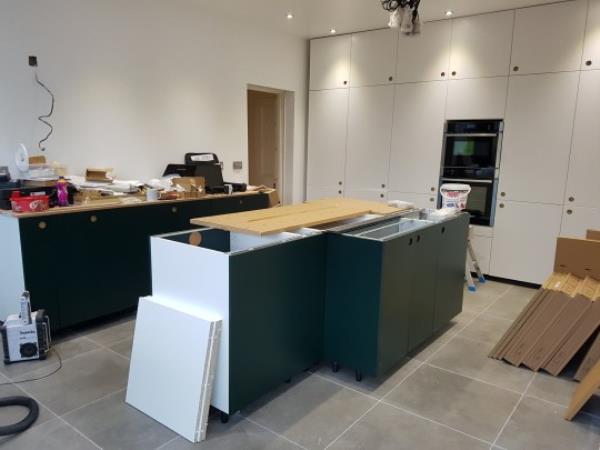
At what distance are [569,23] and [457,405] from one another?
3.66 metres

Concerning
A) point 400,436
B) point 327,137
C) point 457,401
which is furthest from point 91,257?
point 327,137

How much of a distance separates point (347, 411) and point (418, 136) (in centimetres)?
347

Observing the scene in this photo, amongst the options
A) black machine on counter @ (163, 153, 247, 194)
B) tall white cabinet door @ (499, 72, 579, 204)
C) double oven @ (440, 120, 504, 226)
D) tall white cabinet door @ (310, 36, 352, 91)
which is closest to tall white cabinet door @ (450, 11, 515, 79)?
tall white cabinet door @ (499, 72, 579, 204)

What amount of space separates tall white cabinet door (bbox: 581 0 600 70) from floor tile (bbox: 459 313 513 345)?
97.7 inches

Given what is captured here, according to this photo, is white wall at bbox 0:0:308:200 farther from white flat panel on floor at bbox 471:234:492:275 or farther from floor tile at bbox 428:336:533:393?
floor tile at bbox 428:336:533:393

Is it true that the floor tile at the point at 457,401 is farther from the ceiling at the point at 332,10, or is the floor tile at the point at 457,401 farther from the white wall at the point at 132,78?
the ceiling at the point at 332,10

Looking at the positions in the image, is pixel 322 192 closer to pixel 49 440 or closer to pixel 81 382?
pixel 81 382

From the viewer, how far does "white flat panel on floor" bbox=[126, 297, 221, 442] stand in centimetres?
206

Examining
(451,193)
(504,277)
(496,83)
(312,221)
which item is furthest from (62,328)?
(496,83)

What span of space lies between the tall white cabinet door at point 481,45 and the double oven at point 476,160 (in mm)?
525

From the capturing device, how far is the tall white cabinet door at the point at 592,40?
3857mm

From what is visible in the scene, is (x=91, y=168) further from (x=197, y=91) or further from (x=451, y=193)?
(x=451, y=193)

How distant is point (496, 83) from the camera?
14.5 feet

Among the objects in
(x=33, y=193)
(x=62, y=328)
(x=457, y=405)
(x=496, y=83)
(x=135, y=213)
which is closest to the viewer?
(x=457, y=405)
